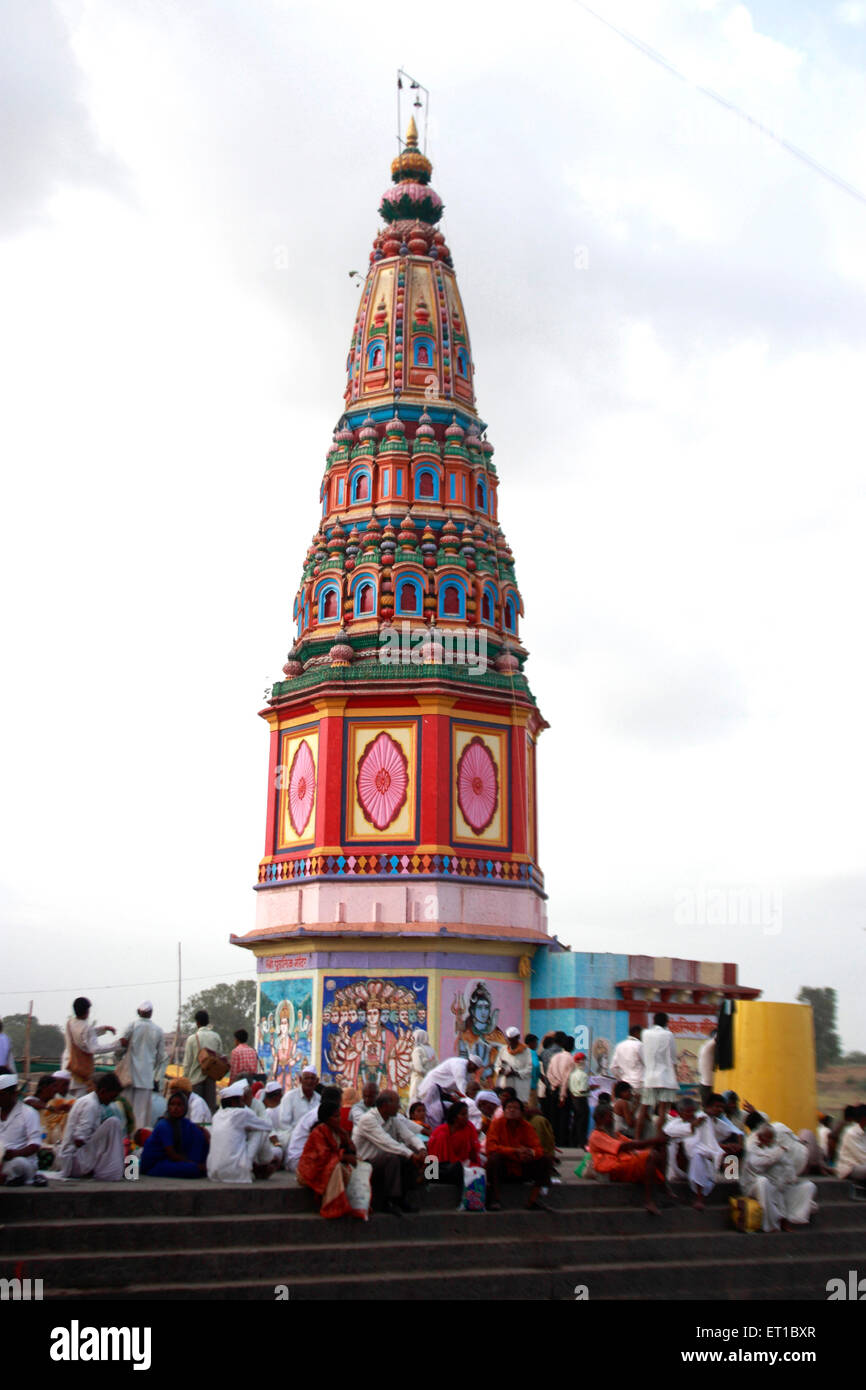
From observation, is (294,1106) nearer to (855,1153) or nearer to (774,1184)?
(774,1184)

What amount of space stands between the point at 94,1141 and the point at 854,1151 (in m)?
8.18

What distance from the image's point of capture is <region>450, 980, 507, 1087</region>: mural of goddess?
25062 millimetres

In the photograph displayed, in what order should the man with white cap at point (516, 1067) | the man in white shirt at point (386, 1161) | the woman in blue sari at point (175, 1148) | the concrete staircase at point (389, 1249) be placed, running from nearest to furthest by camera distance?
1. the concrete staircase at point (389, 1249)
2. the man in white shirt at point (386, 1161)
3. the woman in blue sari at point (175, 1148)
4. the man with white cap at point (516, 1067)

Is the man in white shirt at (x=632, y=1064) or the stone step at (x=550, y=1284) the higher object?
the man in white shirt at (x=632, y=1064)

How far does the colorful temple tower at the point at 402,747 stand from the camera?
82.8ft

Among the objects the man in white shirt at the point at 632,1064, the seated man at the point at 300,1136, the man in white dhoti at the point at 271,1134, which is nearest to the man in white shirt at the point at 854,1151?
the man in white shirt at the point at 632,1064

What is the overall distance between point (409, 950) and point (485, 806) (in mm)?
3377

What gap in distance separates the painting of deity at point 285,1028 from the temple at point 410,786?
0.17 feet

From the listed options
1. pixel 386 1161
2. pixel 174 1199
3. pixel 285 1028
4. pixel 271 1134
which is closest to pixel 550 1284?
pixel 386 1161

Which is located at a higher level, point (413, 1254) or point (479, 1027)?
point (479, 1027)

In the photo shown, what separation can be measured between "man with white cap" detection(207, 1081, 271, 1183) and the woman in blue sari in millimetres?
228

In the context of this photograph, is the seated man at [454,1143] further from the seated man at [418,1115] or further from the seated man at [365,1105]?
the seated man at [418,1115]

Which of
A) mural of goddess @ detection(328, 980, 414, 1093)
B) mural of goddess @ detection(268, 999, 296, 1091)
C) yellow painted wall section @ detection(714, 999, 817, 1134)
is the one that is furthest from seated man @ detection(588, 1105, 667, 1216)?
mural of goddess @ detection(268, 999, 296, 1091)

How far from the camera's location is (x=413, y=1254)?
38.4 ft
